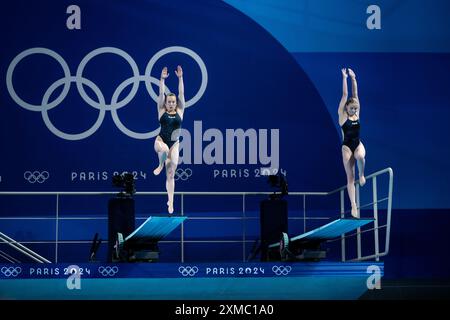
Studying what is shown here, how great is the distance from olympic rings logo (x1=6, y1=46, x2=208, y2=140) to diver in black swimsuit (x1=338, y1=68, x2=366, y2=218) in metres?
1.89

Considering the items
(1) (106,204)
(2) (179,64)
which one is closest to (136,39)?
(2) (179,64)

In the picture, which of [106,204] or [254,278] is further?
[106,204]

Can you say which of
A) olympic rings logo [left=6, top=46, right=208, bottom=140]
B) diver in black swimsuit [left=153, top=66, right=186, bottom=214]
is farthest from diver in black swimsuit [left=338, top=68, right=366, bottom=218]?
olympic rings logo [left=6, top=46, right=208, bottom=140]

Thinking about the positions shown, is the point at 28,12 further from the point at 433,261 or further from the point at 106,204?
the point at 433,261

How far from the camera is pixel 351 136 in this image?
1262 cm

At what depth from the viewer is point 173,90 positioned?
44.8 ft

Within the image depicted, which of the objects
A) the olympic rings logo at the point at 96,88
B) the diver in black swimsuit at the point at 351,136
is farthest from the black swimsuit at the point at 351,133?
the olympic rings logo at the point at 96,88

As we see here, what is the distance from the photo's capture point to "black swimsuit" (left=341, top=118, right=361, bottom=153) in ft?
41.3

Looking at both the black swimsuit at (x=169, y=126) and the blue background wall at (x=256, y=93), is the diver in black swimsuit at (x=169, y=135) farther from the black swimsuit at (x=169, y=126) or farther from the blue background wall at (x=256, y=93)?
the blue background wall at (x=256, y=93)

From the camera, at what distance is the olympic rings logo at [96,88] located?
533 inches

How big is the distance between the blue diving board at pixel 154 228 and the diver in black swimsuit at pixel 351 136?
1.92 meters

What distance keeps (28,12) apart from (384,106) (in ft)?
13.8

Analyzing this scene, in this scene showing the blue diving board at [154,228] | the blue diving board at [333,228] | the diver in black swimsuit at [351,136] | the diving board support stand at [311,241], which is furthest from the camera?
the diver in black swimsuit at [351,136]
